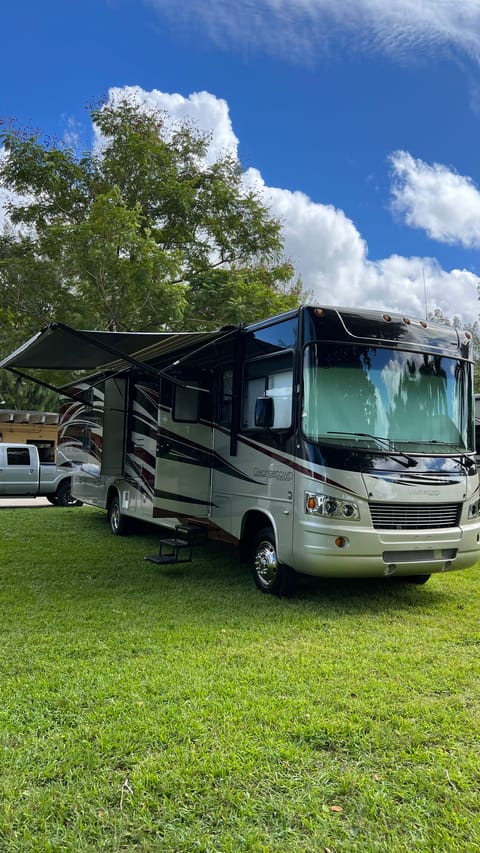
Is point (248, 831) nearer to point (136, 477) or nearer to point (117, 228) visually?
point (136, 477)

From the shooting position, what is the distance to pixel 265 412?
6191 millimetres

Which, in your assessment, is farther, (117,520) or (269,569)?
(117,520)

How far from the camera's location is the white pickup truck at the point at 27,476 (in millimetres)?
16094

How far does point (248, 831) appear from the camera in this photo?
2.53 meters

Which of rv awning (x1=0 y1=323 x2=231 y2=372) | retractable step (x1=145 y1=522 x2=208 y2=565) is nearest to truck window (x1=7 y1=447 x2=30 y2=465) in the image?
rv awning (x1=0 y1=323 x2=231 y2=372)

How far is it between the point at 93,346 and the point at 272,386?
9.22ft

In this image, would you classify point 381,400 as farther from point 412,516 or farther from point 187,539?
point 187,539

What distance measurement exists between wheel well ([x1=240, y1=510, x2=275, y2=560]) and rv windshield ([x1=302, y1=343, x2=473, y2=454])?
4.66 feet

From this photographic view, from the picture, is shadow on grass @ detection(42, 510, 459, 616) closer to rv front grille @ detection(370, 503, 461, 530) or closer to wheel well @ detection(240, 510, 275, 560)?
wheel well @ detection(240, 510, 275, 560)

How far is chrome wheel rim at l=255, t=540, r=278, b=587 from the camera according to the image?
6.33 m

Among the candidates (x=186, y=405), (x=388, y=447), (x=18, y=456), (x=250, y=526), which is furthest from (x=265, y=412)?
(x=18, y=456)

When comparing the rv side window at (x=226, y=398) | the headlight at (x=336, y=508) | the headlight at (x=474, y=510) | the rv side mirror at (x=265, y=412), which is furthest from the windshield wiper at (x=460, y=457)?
the rv side window at (x=226, y=398)

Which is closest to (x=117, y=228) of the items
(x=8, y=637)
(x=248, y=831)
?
(x=8, y=637)

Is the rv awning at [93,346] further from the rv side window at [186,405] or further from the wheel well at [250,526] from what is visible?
the wheel well at [250,526]
